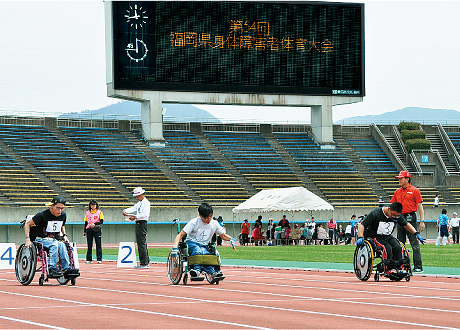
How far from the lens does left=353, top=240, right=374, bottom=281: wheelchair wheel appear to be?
54.3 ft

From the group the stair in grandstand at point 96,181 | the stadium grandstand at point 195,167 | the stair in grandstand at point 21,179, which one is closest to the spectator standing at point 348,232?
the stadium grandstand at point 195,167

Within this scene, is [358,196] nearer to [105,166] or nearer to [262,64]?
[262,64]

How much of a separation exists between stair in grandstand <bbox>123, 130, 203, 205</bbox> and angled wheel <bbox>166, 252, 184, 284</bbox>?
128 feet

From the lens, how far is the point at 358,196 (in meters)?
60.5

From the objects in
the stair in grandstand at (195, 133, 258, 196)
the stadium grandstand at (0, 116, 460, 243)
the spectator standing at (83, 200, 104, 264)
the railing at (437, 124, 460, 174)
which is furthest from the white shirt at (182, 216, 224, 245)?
the railing at (437, 124, 460, 174)

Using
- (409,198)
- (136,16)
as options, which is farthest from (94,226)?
(136,16)

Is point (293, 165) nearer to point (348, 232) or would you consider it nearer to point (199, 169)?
point (199, 169)

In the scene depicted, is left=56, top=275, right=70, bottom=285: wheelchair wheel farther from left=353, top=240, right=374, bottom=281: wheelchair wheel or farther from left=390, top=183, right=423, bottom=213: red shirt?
left=390, top=183, right=423, bottom=213: red shirt

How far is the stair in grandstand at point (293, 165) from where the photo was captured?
2388 inches

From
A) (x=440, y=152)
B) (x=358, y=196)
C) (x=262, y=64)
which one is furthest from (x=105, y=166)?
(x=440, y=152)

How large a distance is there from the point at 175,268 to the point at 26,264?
9.15 ft

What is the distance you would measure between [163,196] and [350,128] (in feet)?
70.7

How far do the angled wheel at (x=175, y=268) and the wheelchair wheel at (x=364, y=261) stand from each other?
3342 millimetres

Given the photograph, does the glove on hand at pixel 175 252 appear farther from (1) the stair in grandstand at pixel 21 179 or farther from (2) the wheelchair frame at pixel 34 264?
(1) the stair in grandstand at pixel 21 179
